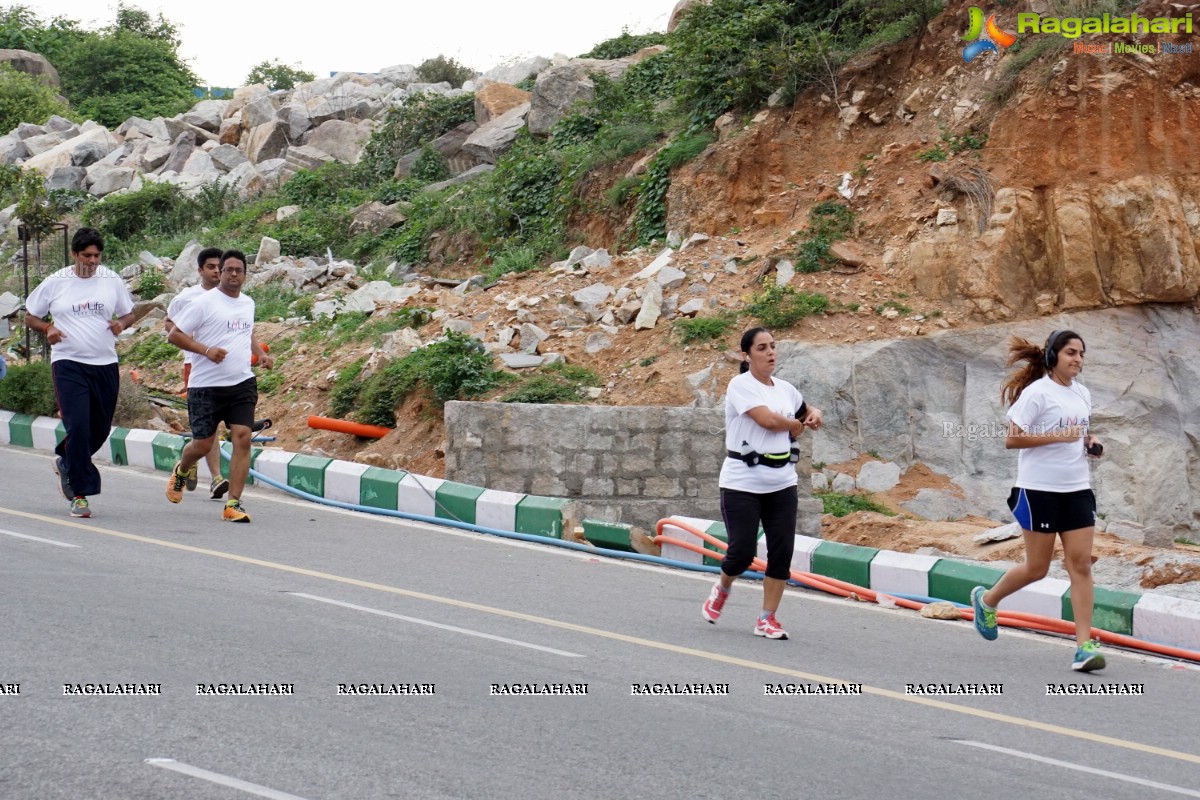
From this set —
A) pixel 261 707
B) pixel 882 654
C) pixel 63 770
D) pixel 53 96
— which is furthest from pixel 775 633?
pixel 53 96

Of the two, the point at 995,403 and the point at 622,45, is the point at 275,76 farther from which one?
the point at 995,403

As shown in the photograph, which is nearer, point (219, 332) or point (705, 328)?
point (219, 332)

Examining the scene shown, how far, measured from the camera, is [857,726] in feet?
19.3

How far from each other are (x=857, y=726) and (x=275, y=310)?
55.9 feet

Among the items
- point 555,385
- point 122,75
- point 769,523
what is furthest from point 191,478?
point 122,75

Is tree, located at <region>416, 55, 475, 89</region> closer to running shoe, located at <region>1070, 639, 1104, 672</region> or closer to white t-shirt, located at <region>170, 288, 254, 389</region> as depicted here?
white t-shirt, located at <region>170, 288, 254, 389</region>

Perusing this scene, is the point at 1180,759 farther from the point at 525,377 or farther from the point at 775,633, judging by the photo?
the point at 525,377

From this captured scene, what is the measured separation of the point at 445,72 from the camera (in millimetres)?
42500

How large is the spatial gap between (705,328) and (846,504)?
298 centimetres

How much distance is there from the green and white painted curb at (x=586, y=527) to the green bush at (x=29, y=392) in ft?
0.55

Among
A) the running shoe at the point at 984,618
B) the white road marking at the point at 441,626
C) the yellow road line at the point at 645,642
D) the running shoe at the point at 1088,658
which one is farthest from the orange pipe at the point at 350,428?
the running shoe at the point at 1088,658

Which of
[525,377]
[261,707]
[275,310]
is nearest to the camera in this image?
[261,707]

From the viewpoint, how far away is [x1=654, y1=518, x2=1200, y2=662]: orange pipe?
7.93 m

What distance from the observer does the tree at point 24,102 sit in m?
43.8
